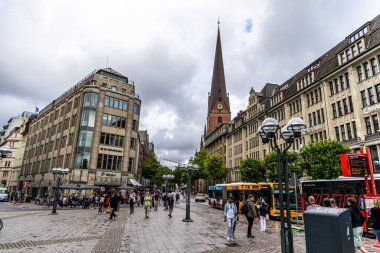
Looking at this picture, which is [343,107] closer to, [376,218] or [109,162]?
[376,218]

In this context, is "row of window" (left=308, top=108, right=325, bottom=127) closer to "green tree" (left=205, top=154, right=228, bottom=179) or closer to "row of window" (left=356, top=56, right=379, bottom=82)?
"row of window" (left=356, top=56, right=379, bottom=82)

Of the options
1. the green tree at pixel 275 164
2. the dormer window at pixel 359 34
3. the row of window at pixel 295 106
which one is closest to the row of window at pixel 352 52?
the dormer window at pixel 359 34

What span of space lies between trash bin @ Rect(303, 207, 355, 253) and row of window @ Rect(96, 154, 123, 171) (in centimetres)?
3938

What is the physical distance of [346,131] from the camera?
101 ft

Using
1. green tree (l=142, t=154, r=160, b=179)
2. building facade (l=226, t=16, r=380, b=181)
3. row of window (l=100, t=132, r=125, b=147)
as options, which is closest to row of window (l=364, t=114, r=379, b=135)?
building facade (l=226, t=16, r=380, b=181)

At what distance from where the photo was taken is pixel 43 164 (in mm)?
50156

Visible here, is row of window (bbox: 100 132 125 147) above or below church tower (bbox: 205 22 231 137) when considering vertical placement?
below

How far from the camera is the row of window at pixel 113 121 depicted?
138ft

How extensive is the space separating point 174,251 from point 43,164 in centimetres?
4936

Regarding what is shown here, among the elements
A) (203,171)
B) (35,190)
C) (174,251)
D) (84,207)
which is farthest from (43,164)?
(174,251)

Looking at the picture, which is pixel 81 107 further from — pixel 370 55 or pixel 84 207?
pixel 370 55

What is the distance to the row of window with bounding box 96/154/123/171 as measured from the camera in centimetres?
4044

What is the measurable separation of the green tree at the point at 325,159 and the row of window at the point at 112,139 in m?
29.0

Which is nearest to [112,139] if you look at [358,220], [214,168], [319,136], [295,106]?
[214,168]
